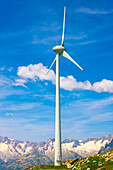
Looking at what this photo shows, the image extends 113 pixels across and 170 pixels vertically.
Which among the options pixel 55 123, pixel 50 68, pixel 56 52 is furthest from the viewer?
pixel 50 68

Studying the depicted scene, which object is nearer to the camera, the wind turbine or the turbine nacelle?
the wind turbine

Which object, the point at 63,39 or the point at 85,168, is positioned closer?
the point at 85,168

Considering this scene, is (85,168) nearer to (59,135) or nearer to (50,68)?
(59,135)

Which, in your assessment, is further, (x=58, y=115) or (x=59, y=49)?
(x=59, y=49)

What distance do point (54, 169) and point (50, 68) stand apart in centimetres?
5708

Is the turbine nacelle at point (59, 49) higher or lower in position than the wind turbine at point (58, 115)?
higher

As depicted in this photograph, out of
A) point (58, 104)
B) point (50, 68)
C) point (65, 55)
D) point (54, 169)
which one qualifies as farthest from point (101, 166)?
point (50, 68)

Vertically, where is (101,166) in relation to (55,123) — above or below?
below

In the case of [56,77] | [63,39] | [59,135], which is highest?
[63,39]

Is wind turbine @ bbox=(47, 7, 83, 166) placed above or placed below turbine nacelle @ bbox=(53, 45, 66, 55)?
below

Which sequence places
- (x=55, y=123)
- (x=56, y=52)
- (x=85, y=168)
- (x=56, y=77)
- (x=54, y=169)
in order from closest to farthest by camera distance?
(x=85, y=168) < (x=54, y=169) < (x=55, y=123) < (x=56, y=77) < (x=56, y=52)

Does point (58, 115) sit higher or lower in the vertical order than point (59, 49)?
lower

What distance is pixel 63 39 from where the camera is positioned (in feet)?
396

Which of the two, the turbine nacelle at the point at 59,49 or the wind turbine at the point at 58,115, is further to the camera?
the turbine nacelle at the point at 59,49
